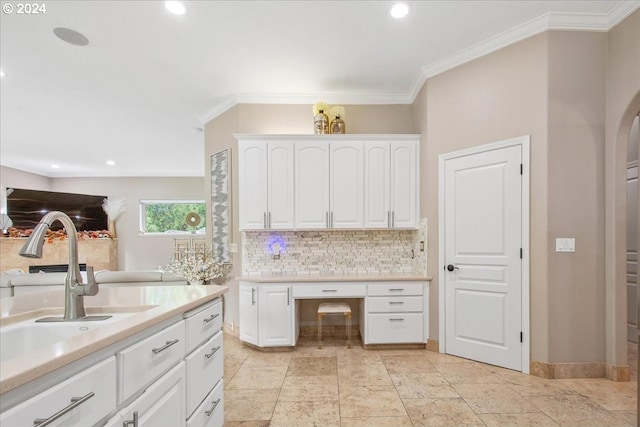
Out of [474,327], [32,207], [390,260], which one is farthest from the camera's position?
[32,207]

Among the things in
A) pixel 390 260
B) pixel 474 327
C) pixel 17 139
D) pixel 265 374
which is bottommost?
pixel 265 374

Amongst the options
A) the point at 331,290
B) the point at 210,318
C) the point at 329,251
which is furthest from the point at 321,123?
the point at 210,318

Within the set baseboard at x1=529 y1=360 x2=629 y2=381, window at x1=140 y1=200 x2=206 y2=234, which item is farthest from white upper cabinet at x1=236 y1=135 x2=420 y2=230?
window at x1=140 y1=200 x2=206 y2=234

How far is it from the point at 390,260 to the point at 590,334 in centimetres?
196

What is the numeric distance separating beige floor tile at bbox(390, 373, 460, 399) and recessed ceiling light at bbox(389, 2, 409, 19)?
10.3ft

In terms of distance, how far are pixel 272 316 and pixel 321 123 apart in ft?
7.74

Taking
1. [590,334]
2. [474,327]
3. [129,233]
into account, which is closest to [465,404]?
[474,327]

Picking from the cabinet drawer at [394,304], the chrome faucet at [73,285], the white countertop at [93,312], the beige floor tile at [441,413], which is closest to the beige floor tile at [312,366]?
the cabinet drawer at [394,304]

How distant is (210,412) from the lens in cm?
163

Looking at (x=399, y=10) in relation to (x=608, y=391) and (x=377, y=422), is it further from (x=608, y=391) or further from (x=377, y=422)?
(x=608, y=391)

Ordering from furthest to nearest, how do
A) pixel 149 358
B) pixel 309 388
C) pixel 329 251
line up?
1. pixel 329 251
2. pixel 309 388
3. pixel 149 358

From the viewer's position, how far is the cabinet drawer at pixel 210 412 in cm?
147

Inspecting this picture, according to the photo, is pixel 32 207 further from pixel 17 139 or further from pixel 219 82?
pixel 219 82

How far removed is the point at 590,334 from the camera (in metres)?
2.56
